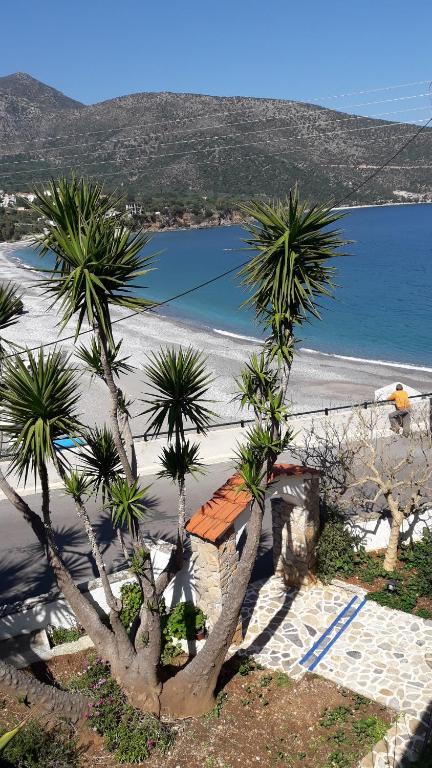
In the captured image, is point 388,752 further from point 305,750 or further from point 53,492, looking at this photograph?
point 53,492

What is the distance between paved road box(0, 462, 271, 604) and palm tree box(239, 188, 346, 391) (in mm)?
6552

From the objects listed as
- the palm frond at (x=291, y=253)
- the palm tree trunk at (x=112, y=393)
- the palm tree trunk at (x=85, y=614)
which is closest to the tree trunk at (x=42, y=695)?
the palm tree trunk at (x=85, y=614)

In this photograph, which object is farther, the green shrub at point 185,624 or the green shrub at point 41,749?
the green shrub at point 185,624

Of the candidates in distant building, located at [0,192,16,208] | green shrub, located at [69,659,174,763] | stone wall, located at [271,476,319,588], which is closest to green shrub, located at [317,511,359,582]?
stone wall, located at [271,476,319,588]

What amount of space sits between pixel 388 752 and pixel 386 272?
7412 cm

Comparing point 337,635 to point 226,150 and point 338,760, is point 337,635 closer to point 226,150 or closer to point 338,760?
point 338,760

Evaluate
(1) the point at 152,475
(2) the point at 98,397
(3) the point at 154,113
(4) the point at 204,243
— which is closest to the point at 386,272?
(4) the point at 204,243

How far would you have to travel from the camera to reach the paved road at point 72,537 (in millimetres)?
12688

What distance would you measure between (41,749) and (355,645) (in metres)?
5.08

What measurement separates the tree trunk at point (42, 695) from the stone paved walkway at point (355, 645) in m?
2.96

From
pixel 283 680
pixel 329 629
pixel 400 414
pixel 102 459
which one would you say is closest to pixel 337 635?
pixel 329 629

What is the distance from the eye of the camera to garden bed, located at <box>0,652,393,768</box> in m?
8.16

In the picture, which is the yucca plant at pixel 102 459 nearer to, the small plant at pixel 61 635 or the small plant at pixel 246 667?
the small plant at pixel 61 635

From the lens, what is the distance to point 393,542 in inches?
466
